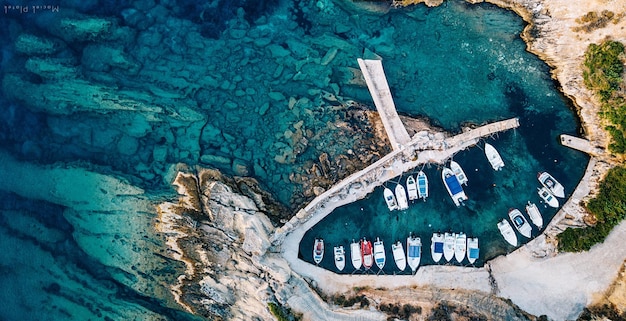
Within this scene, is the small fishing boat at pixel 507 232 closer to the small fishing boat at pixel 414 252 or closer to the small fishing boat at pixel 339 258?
the small fishing boat at pixel 414 252

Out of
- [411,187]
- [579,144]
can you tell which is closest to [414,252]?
[411,187]

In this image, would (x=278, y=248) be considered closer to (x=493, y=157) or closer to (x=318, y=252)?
(x=318, y=252)

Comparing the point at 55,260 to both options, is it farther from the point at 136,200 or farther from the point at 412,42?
the point at 412,42

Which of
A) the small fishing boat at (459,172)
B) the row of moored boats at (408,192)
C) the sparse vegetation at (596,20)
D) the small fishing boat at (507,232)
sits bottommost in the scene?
the small fishing boat at (507,232)

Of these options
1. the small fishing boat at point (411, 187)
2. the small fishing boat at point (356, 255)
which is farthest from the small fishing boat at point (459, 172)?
the small fishing boat at point (356, 255)

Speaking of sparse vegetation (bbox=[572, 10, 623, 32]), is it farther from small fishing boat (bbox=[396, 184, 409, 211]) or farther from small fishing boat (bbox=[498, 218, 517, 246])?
small fishing boat (bbox=[396, 184, 409, 211])

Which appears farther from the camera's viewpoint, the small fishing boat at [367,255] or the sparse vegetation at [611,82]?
the small fishing boat at [367,255]
